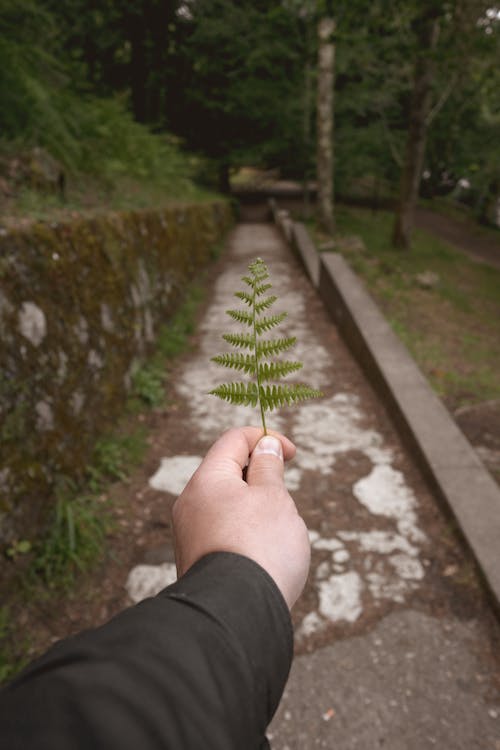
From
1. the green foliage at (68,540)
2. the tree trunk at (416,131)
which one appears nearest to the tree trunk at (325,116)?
the tree trunk at (416,131)

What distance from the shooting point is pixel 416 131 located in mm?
11273

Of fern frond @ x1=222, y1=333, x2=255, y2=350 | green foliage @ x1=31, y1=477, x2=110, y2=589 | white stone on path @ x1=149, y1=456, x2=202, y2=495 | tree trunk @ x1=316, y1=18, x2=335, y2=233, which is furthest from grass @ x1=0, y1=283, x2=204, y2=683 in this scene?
tree trunk @ x1=316, y1=18, x2=335, y2=233

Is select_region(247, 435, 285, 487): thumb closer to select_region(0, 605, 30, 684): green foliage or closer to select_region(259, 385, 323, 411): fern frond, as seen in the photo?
select_region(259, 385, 323, 411): fern frond

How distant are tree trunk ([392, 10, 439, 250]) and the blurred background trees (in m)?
0.03

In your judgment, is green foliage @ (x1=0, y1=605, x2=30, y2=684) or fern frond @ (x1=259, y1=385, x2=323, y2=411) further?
green foliage @ (x1=0, y1=605, x2=30, y2=684)

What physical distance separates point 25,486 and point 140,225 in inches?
151

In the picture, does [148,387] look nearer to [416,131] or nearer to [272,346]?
[272,346]

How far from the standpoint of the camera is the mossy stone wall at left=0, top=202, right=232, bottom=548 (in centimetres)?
278

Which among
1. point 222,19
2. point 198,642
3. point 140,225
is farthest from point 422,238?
point 198,642

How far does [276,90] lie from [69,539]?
18.1 m

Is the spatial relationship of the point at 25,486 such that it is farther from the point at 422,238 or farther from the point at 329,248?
the point at 422,238

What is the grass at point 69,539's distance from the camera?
8.38 ft

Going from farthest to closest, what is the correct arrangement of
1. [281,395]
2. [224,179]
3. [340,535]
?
[224,179] < [340,535] < [281,395]

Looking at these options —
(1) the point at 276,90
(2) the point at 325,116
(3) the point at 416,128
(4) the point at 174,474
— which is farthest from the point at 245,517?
(1) the point at 276,90
